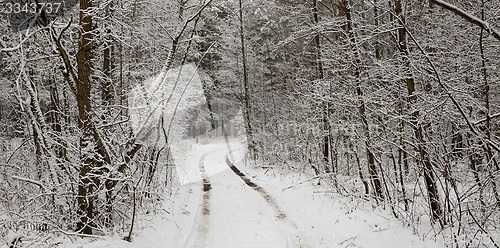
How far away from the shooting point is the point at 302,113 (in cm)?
1536

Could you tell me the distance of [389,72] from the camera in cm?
700

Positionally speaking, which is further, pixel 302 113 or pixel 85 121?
pixel 302 113

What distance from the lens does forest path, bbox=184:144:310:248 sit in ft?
22.9

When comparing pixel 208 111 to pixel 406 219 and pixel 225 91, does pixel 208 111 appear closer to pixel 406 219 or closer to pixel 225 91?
pixel 225 91

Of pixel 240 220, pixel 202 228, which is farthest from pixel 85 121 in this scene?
pixel 240 220

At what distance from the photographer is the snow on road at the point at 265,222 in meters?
6.62

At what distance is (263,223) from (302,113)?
7.94 m

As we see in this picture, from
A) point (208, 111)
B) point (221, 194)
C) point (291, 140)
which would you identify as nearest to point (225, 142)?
point (208, 111)

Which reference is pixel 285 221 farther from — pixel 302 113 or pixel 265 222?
pixel 302 113

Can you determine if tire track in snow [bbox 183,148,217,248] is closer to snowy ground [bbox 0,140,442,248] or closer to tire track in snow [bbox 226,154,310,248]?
snowy ground [bbox 0,140,442,248]
